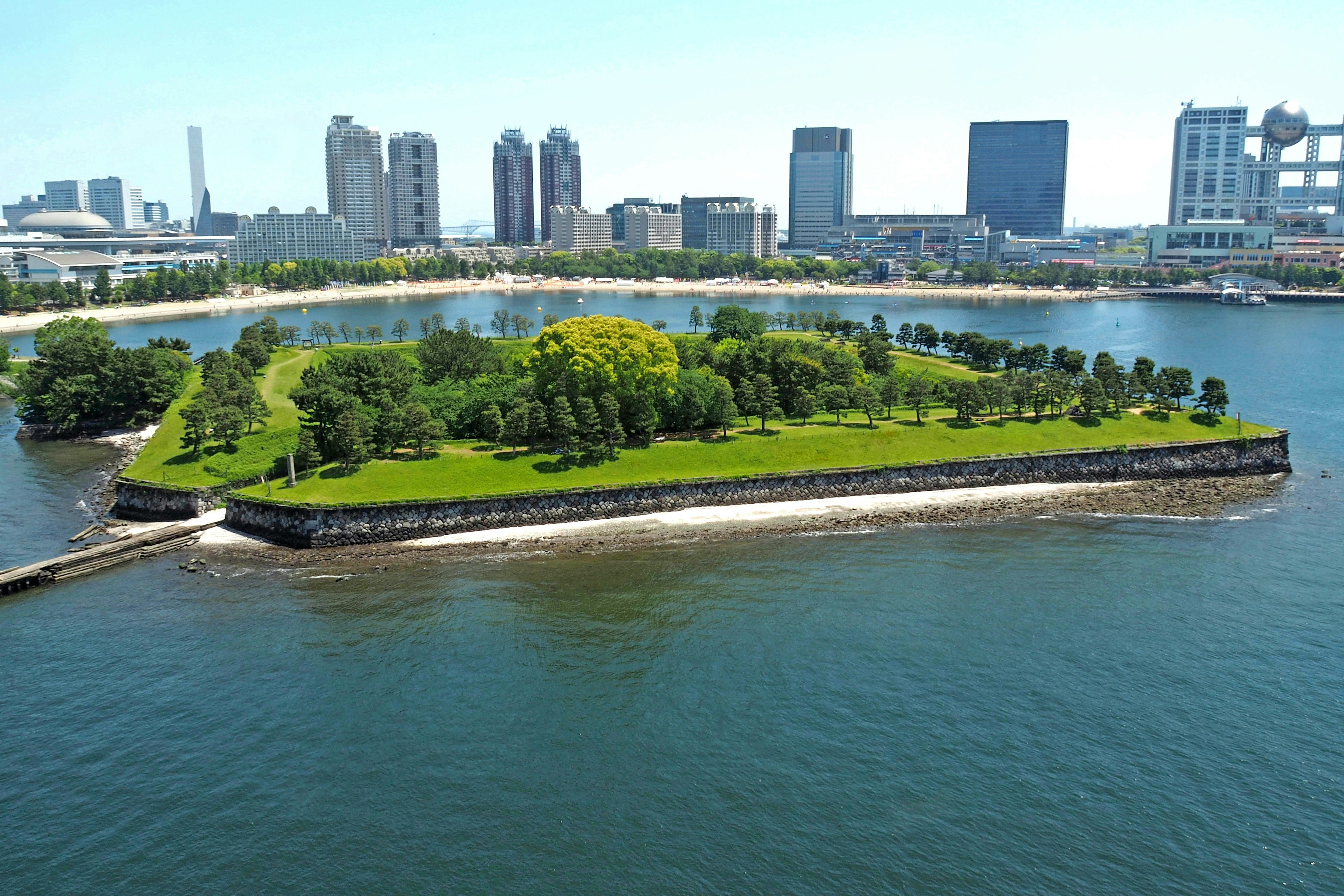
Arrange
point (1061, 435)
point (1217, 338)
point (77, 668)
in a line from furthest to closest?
point (1217, 338) → point (1061, 435) → point (77, 668)

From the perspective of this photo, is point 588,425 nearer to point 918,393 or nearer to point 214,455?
point 214,455

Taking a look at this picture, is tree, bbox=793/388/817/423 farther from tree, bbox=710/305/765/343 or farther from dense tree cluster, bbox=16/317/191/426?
dense tree cluster, bbox=16/317/191/426

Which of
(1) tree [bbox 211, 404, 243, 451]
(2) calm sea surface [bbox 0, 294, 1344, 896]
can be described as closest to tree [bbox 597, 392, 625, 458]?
(2) calm sea surface [bbox 0, 294, 1344, 896]

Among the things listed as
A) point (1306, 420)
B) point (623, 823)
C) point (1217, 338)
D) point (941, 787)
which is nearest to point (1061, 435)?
point (1306, 420)

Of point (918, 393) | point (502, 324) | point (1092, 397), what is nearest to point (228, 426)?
→ point (918, 393)

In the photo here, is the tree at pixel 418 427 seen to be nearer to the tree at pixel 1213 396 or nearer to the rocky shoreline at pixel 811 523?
the rocky shoreline at pixel 811 523

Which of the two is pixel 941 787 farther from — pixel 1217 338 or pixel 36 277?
pixel 36 277
